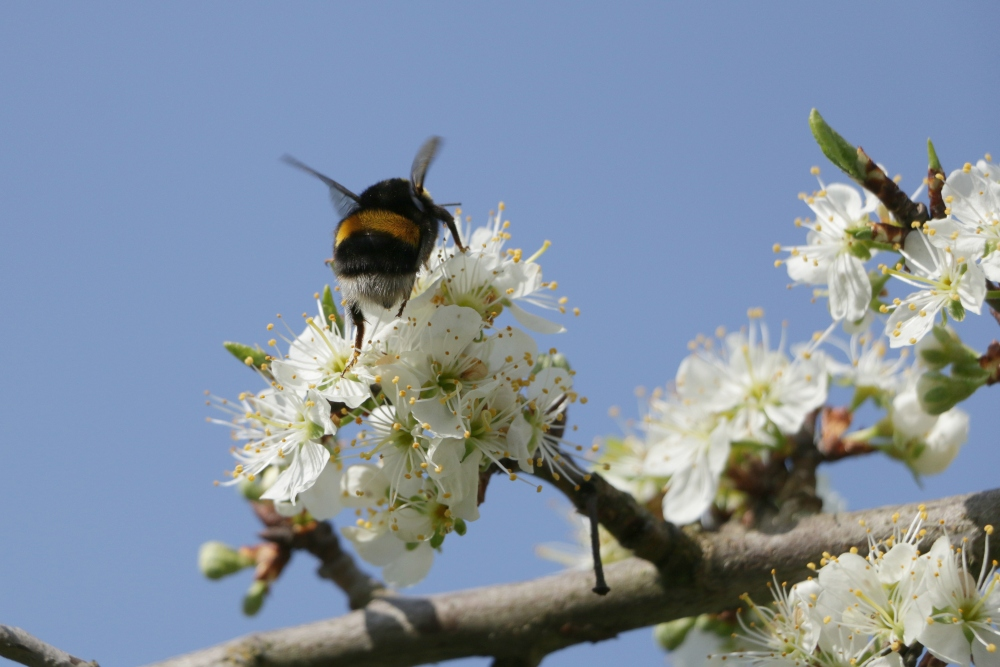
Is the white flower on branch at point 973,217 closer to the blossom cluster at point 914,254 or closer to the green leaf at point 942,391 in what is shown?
the blossom cluster at point 914,254

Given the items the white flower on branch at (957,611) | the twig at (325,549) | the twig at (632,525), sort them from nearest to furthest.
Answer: the white flower on branch at (957,611), the twig at (632,525), the twig at (325,549)

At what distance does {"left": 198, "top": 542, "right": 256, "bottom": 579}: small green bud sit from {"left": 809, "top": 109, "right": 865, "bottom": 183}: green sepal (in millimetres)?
2661

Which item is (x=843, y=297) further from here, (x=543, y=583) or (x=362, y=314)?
(x=362, y=314)

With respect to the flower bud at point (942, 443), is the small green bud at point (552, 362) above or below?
above

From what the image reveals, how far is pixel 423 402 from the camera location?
93.3 inches

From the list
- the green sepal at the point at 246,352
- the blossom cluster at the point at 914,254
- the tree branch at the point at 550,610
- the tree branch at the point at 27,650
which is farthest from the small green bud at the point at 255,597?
the blossom cluster at the point at 914,254

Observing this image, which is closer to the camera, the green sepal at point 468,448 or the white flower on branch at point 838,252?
the green sepal at point 468,448

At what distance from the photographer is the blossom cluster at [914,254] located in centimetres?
242

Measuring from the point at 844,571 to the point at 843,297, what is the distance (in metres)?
0.84

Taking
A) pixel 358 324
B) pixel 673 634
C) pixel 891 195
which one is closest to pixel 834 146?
pixel 891 195

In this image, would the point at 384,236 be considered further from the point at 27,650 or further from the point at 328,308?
the point at 27,650

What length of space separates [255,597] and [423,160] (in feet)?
6.69

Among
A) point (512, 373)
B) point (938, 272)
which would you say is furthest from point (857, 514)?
point (512, 373)

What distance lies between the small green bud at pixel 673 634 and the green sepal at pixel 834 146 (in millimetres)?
1830
